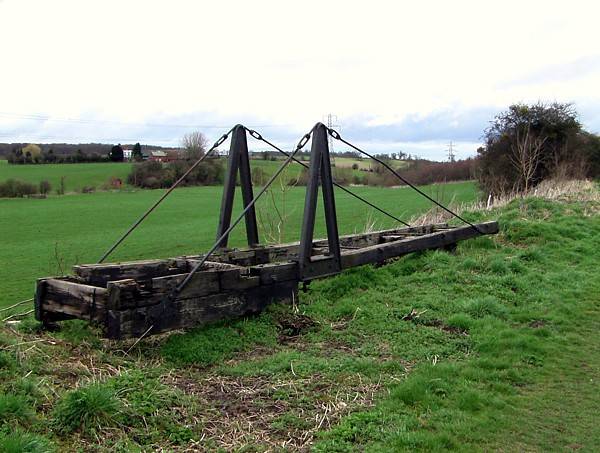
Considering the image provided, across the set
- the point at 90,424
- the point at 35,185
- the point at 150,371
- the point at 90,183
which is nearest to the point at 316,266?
the point at 150,371

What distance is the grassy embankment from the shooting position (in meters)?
3.91

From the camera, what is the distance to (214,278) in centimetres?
614

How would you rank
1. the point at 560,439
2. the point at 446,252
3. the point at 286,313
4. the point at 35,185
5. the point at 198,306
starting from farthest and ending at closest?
the point at 35,185 → the point at 446,252 → the point at 286,313 → the point at 198,306 → the point at 560,439

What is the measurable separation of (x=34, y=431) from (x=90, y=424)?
1.07ft

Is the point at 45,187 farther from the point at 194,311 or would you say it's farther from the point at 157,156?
the point at 194,311

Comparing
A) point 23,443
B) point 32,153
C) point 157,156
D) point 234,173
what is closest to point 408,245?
point 234,173

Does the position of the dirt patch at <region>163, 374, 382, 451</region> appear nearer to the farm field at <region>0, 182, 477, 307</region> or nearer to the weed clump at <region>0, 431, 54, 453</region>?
the weed clump at <region>0, 431, 54, 453</region>

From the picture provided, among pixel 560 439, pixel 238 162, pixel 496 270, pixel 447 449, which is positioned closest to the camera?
pixel 447 449

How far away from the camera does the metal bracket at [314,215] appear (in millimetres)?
7410

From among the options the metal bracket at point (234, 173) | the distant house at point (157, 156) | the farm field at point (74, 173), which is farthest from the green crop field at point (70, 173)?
the metal bracket at point (234, 173)

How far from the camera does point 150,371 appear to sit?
16.4ft

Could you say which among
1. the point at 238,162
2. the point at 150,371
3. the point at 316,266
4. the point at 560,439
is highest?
the point at 238,162

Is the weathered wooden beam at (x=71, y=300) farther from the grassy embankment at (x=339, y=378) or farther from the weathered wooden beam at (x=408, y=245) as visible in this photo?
the weathered wooden beam at (x=408, y=245)

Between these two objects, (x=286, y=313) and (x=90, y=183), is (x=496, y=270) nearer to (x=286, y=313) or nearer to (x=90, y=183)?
(x=286, y=313)
